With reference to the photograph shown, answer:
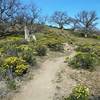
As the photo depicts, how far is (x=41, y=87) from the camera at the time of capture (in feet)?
48.5

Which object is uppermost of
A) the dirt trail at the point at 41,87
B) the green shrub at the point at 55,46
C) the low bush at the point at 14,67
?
the green shrub at the point at 55,46

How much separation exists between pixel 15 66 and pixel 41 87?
324 centimetres

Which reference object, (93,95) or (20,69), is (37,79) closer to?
(20,69)

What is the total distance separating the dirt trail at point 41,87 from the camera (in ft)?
44.1

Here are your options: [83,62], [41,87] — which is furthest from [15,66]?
[83,62]

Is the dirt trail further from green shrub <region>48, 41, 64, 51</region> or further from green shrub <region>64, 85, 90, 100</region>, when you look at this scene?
green shrub <region>48, 41, 64, 51</region>

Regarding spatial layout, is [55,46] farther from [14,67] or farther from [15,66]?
[14,67]

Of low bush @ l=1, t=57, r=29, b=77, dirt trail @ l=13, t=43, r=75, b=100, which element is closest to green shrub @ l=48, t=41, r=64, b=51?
dirt trail @ l=13, t=43, r=75, b=100

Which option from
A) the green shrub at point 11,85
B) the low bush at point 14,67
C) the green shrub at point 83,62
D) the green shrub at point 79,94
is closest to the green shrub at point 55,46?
the green shrub at point 83,62

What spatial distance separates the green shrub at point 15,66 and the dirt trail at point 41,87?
0.95 m

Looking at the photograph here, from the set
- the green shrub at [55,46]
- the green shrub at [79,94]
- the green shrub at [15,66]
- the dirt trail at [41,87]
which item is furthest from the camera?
the green shrub at [55,46]

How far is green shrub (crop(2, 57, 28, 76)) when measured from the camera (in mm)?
16406

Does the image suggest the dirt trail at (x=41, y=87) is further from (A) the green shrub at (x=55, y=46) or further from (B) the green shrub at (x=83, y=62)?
(A) the green shrub at (x=55, y=46)

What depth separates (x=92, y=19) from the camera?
64.6 m
